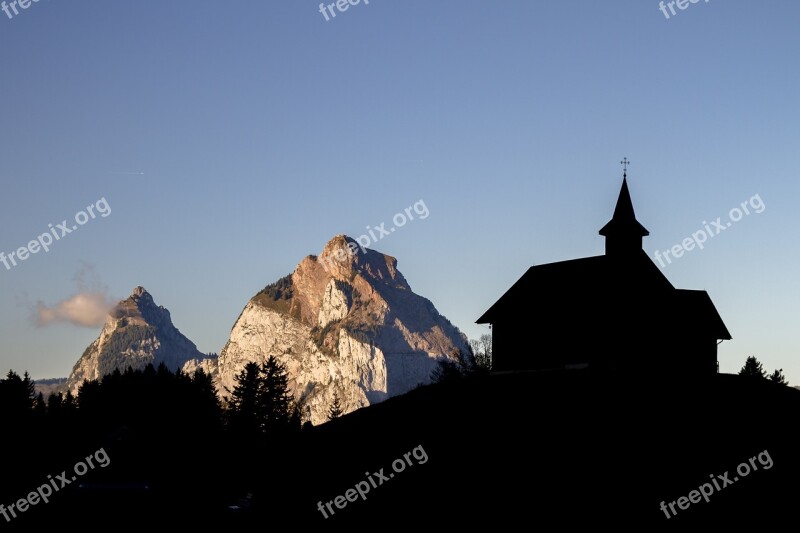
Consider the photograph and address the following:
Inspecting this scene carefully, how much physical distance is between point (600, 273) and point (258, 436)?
7466cm

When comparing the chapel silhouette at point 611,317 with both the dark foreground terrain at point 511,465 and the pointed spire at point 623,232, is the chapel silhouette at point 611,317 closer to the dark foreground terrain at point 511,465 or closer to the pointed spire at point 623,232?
the pointed spire at point 623,232

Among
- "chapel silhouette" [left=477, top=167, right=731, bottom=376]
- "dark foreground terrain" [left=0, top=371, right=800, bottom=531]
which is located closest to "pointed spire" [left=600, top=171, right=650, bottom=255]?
"chapel silhouette" [left=477, top=167, right=731, bottom=376]

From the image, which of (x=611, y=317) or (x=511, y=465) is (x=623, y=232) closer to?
(x=611, y=317)

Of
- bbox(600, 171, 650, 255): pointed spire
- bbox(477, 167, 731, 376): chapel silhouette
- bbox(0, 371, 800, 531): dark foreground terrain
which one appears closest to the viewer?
bbox(0, 371, 800, 531): dark foreground terrain

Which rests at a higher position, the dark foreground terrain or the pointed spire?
the pointed spire

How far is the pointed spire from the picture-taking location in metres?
72.1

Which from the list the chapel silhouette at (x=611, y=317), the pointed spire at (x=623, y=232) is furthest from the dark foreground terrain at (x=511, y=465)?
the pointed spire at (x=623, y=232)

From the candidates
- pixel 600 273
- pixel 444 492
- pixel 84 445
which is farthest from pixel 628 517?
pixel 84 445

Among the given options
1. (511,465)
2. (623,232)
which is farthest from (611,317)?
(511,465)

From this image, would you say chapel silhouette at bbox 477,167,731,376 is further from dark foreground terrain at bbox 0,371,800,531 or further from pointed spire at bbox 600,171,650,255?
dark foreground terrain at bbox 0,371,800,531

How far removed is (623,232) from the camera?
72.1 metres

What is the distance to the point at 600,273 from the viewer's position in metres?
70.0

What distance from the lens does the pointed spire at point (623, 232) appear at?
72.1 m

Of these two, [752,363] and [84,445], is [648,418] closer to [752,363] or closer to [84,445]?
[84,445]
